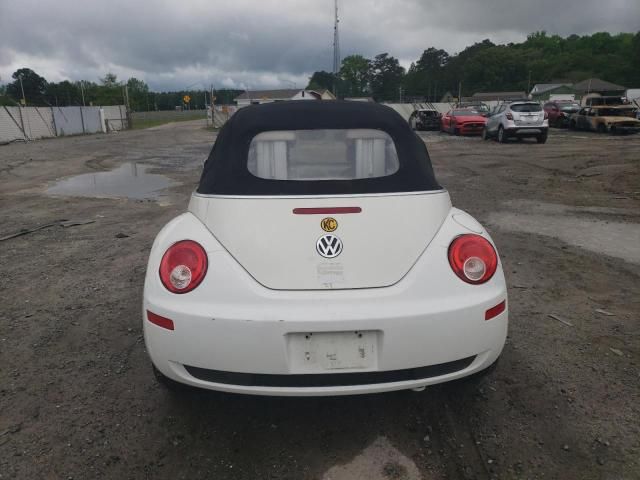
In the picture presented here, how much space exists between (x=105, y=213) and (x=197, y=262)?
6.61 m

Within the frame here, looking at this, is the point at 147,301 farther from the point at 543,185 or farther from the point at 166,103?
the point at 166,103

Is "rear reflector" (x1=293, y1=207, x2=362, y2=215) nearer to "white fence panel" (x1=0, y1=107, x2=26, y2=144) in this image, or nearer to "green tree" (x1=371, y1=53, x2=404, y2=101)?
"white fence panel" (x1=0, y1=107, x2=26, y2=144)

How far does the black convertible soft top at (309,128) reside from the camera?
246 cm

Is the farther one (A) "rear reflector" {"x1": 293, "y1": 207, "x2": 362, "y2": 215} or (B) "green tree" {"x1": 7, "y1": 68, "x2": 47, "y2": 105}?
(B) "green tree" {"x1": 7, "y1": 68, "x2": 47, "y2": 105}

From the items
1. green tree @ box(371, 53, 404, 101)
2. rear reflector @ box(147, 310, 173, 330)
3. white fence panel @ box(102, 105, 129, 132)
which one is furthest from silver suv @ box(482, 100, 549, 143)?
green tree @ box(371, 53, 404, 101)

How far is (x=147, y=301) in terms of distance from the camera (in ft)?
7.60

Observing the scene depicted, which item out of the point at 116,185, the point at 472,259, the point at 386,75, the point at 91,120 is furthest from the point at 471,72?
the point at 472,259

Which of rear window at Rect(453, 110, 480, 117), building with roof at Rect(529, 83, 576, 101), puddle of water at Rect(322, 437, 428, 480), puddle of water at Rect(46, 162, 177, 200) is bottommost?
puddle of water at Rect(322, 437, 428, 480)

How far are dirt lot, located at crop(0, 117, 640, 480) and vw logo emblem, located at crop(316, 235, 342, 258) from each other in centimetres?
96

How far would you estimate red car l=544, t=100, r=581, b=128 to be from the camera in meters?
29.4

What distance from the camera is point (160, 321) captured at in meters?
2.25

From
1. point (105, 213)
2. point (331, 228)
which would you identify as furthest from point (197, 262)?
point (105, 213)

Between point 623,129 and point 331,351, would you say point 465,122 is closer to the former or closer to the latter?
point 623,129

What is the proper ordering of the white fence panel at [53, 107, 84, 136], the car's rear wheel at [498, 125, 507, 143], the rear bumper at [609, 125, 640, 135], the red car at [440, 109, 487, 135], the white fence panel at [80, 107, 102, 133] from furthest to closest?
the white fence panel at [80, 107, 102, 133]
the white fence panel at [53, 107, 84, 136]
the red car at [440, 109, 487, 135]
the rear bumper at [609, 125, 640, 135]
the car's rear wheel at [498, 125, 507, 143]
